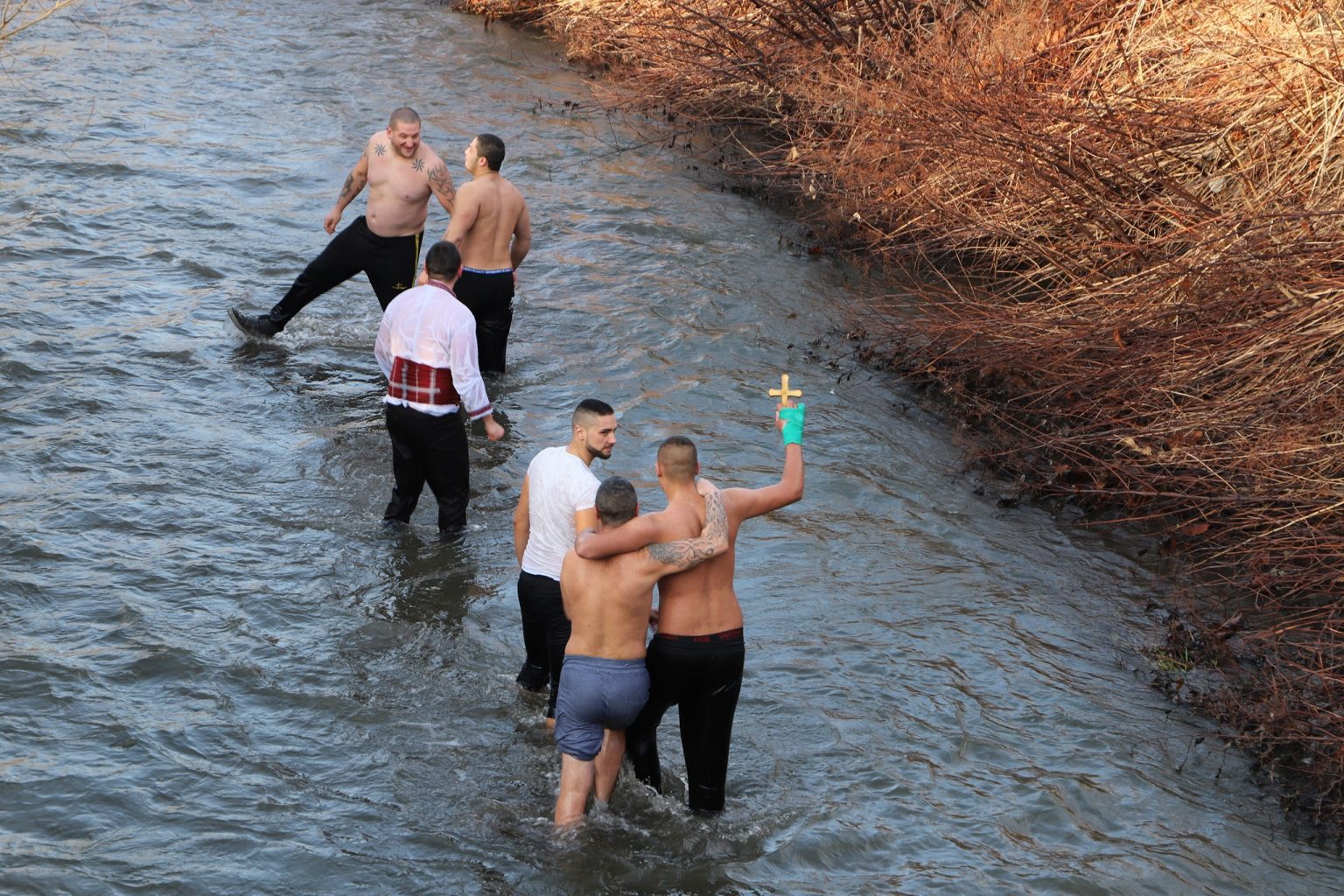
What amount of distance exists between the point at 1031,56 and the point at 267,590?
840 centimetres

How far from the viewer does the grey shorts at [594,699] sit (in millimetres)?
5930

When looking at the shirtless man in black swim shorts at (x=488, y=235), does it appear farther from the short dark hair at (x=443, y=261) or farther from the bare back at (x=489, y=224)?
the short dark hair at (x=443, y=261)

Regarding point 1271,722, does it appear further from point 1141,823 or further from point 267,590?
point 267,590

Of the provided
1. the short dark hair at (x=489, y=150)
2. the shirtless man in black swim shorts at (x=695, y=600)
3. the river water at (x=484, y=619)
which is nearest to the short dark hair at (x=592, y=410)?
the shirtless man in black swim shorts at (x=695, y=600)

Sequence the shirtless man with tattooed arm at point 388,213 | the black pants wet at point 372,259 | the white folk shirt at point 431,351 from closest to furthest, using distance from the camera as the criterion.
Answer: the white folk shirt at point 431,351 < the shirtless man with tattooed arm at point 388,213 < the black pants wet at point 372,259

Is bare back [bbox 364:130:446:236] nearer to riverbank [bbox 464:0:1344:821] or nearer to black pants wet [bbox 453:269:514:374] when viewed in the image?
black pants wet [bbox 453:269:514:374]

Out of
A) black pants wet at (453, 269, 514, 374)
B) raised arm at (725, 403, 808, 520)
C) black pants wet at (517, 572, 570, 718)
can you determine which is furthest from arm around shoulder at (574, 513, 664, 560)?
black pants wet at (453, 269, 514, 374)

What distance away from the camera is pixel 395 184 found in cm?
1019

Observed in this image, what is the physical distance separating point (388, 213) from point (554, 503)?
14.8 ft

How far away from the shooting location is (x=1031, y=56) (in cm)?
1269

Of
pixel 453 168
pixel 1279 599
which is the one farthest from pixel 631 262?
pixel 1279 599

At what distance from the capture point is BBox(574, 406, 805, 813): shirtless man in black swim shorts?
5961mm

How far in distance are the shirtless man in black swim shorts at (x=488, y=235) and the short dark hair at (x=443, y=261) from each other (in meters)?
1.86

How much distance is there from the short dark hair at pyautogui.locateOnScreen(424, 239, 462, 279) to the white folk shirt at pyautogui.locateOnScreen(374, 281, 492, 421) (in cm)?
8
